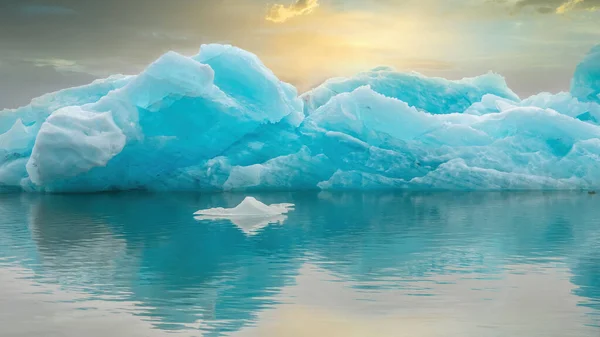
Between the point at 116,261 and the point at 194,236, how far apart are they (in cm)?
406

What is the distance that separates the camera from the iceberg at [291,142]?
98.2 feet

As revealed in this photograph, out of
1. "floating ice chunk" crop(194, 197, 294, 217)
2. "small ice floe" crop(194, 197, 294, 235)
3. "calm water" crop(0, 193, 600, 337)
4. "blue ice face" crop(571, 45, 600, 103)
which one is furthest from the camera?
"blue ice face" crop(571, 45, 600, 103)

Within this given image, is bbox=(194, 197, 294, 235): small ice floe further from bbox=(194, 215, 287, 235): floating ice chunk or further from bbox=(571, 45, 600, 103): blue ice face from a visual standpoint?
bbox=(571, 45, 600, 103): blue ice face

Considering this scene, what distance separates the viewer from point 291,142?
32312 millimetres

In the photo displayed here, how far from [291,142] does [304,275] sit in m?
21.6

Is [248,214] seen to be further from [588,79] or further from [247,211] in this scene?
[588,79]

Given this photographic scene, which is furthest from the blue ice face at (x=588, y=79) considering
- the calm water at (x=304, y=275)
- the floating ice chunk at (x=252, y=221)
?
the floating ice chunk at (x=252, y=221)

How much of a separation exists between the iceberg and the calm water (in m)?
8.71

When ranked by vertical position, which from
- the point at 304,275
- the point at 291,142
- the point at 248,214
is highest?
the point at 291,142

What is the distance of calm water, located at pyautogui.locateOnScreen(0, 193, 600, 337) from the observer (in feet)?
25.3

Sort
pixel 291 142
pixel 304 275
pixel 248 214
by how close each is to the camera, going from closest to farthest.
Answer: pixel 304 275 < pixel 248 214 < pixel 291 142

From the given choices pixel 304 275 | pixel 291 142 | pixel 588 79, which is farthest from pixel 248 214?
pixel 588 79

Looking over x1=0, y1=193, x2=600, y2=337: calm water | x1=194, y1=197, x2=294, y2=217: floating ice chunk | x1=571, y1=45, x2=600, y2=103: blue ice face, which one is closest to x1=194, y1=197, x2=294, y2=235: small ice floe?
x1=194, y1=197, x2=294, y2=217: floating ice chunk

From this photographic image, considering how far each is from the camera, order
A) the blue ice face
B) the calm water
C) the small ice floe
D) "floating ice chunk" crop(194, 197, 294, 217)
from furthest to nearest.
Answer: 1. the blue ice face
2. "floating ice chunk" crop(194, 197, 294, 217)
3. the small ice floe
4. the calm water
